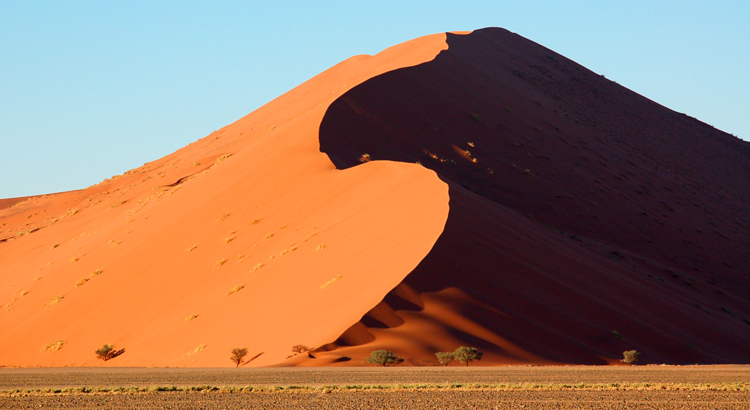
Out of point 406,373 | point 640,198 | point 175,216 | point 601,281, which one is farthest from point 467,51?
point 406,373

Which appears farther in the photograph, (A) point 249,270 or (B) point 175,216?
(B) point 175,216

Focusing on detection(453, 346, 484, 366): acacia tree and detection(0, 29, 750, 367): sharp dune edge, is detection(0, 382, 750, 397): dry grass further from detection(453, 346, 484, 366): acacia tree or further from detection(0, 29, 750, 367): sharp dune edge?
detection(0, 29, 750, 367): sharp dune edge

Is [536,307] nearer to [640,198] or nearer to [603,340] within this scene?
[603,340]

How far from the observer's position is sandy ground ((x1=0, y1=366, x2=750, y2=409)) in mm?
10742

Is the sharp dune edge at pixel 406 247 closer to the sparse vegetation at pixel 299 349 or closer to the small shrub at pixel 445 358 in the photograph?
the sparse vegetation at pixel 299 349

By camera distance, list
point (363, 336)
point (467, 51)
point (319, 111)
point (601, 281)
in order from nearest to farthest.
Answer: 1. point (363, 336)
2. point (601, 281)
3. point (319, 111)
4. point (467, 51)

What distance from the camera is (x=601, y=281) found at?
22594 mm

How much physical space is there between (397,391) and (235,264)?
1278 cm

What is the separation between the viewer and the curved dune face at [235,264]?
18.6 m

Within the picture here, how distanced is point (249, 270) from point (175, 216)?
359 inches

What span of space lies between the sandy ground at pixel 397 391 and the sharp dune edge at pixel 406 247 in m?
1.59

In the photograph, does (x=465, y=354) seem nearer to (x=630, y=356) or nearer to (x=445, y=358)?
(x=445, y=358)

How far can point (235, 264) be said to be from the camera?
23656 millimetres

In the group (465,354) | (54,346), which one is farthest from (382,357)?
(54,346)
